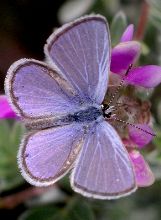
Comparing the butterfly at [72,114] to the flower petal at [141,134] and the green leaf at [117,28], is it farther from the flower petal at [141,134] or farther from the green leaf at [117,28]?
the green leaf at [117,28]

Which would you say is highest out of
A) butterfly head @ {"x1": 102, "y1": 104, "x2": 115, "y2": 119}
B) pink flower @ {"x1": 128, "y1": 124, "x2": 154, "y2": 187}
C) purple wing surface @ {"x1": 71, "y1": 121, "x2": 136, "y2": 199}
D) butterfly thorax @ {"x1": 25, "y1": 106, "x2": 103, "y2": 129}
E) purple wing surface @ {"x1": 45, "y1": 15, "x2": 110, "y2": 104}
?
purple wing surface @ {"x1": 45, "y1": 15, "x2": 110, "y2": 104}

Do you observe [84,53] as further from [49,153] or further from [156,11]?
[156,11]

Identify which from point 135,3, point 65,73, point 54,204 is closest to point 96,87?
point 65,73

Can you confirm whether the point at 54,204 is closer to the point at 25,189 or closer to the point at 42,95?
Answer: the point at 25,189

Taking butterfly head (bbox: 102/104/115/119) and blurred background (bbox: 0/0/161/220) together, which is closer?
butterfly head (bbox: 102/104/115/119)

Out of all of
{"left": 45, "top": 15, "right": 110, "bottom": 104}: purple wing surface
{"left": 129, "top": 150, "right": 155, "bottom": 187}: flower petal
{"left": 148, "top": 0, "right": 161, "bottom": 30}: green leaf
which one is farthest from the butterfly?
{"left": 148, "top": 0, "right": 161, "bottom": 30}: green leaf

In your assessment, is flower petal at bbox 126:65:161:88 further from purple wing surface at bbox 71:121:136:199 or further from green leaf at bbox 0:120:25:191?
green leaf at bbox 0:120:25:191

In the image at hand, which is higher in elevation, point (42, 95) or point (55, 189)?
point (42, 95)
